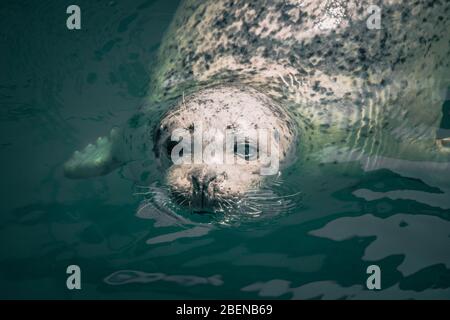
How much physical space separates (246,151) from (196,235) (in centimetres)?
80

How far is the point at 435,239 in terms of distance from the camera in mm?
4133

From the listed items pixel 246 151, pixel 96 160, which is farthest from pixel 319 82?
pixel 96 160

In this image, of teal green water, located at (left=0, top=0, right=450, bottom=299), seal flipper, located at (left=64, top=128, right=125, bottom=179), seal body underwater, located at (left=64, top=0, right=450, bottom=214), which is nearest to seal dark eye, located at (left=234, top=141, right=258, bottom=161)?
seal body underwater, located at (left=64, top=0, right=450, bottom=214)

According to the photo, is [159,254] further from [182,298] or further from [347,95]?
[347,95]

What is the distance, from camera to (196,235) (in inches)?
166

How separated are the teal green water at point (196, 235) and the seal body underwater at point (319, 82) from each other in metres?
0.26

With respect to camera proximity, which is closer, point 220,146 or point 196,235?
point 220,146

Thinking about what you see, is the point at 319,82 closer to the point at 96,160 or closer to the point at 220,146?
the point at 220,146

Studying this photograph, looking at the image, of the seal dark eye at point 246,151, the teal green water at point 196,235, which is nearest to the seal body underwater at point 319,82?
the teal green water at point 196,235

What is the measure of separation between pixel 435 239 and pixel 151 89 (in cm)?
306

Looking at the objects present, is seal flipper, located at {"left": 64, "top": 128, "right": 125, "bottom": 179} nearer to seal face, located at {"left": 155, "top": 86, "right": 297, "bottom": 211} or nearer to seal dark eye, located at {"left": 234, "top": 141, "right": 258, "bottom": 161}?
seal face, located at {"left": 155, "top": 86, "right": 297, "bottom": 211}

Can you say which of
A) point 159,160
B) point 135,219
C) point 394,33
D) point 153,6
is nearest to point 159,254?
point 135,219

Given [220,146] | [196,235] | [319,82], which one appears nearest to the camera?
[220,146]

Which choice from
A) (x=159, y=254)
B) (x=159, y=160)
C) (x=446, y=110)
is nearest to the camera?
(x=159, y=254)
